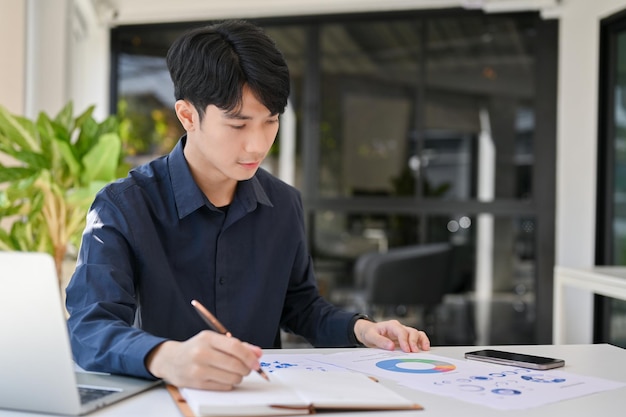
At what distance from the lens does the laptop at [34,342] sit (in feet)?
3.73

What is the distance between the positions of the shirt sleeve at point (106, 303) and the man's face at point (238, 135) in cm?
22

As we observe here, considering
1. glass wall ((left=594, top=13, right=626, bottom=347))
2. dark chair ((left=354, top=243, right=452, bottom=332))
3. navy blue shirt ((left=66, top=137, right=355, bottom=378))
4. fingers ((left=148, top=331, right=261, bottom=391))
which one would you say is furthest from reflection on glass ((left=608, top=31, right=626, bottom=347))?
fingers ((left=148, top=331, right=261, bottom=391))

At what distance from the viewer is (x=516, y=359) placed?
161 centimetres

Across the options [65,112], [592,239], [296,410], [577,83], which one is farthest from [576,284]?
[296,410]

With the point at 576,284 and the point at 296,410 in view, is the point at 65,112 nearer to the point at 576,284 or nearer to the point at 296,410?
the point at 576,284

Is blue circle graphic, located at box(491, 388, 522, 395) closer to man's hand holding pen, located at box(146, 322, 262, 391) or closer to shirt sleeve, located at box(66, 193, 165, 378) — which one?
man's hand holding pen, located at box(146, 322, 262, 391)

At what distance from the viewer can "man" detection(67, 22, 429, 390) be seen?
1.59 meters

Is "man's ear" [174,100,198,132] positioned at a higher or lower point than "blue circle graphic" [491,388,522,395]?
higher

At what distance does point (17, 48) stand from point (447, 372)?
3211mm

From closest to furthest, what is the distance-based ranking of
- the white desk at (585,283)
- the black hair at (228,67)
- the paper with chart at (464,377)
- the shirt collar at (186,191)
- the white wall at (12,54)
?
the paper with chart at (464,377) < the black hair at (228,67) < the shirt collar at (186,191) < the white desk at (585,283) < the white wall at (12,54)

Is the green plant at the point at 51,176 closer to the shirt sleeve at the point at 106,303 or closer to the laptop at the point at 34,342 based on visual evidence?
the shirt sleeve at the point at 106,303

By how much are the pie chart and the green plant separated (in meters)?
2.16

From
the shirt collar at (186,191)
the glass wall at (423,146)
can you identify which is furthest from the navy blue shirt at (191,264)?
the glass wall at (423,146)

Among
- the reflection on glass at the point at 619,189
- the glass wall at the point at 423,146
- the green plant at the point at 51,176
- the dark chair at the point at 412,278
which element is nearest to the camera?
the green plant at the point at 51,176
